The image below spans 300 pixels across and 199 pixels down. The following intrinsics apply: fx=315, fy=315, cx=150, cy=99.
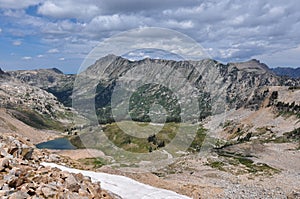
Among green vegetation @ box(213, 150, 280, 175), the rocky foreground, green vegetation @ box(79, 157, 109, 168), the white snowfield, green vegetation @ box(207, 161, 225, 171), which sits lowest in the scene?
green vegetation @ box(79, 157, 109, 168)

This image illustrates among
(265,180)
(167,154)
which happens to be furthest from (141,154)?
(265,180)

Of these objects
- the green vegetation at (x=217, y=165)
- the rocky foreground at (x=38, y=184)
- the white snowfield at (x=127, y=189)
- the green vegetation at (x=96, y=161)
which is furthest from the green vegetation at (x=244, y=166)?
the rocky foreground at (x=38, y=184)

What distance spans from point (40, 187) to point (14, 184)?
2448 millimetres

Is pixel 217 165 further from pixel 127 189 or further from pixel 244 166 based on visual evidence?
pixel 127 189

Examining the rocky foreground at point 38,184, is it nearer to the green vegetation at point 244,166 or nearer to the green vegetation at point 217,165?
the green vegetation at point 217,165

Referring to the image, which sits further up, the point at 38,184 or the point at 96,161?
the point at 38,184

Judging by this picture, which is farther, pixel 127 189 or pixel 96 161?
pixel 96 161

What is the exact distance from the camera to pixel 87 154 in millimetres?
192000

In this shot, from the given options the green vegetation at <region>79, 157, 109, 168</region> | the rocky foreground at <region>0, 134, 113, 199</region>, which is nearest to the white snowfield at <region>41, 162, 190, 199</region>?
the rocky foreground at <region>0, 134, 113, 199</region>

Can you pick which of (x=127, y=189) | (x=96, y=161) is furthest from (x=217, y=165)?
(x=96, y=161)

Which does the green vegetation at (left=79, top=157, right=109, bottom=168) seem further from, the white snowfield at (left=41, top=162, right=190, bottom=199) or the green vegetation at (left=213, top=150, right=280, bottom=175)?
the white snowfield at (left=41, top=162, right=190, bottom=199)

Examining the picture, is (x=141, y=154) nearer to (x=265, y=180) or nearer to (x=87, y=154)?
(x=87, y=154)

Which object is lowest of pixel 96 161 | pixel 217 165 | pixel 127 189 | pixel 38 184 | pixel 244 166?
pixel 96 161

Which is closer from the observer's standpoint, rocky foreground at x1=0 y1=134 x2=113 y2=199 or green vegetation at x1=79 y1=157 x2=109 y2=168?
rocky foreground at x1=0 y1=134 x2=113 y2=199
